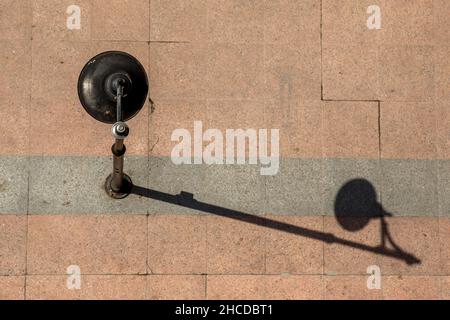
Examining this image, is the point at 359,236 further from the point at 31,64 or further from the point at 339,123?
the point at 31,64

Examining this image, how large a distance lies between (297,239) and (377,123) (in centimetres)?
272

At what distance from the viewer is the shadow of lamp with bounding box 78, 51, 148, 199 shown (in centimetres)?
601

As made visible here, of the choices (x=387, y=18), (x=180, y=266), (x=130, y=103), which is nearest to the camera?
(x=130, y=103)

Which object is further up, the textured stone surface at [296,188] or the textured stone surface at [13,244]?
the textured stone surface at [296,188]

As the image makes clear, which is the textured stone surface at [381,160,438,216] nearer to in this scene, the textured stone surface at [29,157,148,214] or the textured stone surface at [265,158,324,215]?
the textured stone surface at [265,158,324,215]

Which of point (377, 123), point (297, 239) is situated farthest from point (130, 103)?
point (377, 123)

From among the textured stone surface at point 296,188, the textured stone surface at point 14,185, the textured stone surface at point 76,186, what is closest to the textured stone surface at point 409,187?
the textured stone surface at point 296,188

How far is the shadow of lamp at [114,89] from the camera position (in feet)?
19.7

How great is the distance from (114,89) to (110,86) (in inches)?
2.9

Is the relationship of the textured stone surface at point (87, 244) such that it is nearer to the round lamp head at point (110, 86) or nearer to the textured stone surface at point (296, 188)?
the textured stone surface at point (296, 188)

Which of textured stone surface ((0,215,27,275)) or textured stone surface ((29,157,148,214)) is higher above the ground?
textured stone surface ((29,157,148,214))

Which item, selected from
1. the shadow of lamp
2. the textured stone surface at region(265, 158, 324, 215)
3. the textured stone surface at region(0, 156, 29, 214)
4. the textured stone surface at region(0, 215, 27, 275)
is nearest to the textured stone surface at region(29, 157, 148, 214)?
the textured stone surface at region(0, 156, 29, 214)

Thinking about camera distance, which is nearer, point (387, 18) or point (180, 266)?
point (180, 266)

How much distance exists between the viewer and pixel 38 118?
9.13m
